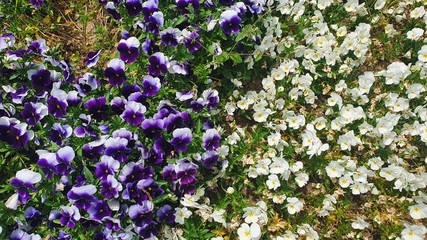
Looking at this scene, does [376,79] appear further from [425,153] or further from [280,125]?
[280,125]

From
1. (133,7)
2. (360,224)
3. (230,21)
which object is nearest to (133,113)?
(133,7)

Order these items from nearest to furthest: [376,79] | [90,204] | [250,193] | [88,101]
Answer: [90,204], [88,101], [250,193], [376,79]

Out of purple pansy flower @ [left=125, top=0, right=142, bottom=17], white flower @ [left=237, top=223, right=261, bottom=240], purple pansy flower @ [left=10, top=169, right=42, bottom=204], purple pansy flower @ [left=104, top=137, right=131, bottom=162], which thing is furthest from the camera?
purple pansy flower @ [left=125, top=0, right=142, bottom=17]

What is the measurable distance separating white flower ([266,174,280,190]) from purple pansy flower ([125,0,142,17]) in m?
1.83

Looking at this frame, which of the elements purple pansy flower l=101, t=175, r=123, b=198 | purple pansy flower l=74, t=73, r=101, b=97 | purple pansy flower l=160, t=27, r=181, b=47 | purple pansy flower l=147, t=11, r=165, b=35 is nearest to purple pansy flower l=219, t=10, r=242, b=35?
purple pansy flower l=160, t=27, r=181, b=47

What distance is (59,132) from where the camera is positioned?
309 cm

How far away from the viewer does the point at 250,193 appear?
366 cm

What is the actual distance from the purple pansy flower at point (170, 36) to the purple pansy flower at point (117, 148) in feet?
3.23

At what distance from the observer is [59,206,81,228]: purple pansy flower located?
2.93 meters

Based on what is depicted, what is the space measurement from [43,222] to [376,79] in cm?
327

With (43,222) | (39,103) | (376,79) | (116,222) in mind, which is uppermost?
(376,79)

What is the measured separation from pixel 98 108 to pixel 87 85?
29 cm

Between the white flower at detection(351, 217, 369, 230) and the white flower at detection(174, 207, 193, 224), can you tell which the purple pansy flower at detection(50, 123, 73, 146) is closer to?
the white flower at detection(174, 207, 193, 224)

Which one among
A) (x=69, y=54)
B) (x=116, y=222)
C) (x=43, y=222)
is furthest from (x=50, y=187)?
(x=69, y=54)
